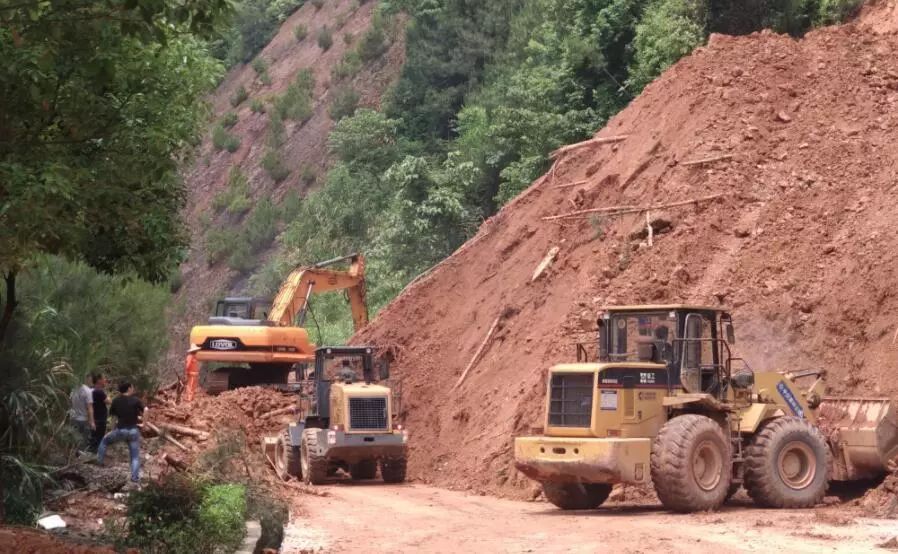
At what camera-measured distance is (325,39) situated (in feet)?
246

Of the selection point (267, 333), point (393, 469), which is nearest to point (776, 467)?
point (393, 469)

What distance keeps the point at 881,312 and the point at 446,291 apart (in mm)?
11999

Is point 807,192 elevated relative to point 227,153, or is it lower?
lower

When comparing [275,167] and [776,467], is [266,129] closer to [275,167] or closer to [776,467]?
[275,167]

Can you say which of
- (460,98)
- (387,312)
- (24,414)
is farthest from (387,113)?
(24,414)

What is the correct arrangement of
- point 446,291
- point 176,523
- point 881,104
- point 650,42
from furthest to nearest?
point 650,42, point 446,291, point 881,104, point 176,523

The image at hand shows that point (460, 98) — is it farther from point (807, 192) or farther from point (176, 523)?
point (176, 523)

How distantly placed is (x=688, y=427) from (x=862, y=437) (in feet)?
8.92

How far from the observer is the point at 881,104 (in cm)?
2833

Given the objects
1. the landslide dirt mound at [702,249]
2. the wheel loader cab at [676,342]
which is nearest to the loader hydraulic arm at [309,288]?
the landslide dirt mound at [702,249]

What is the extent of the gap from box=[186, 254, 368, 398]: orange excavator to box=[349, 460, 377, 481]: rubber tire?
2733mm

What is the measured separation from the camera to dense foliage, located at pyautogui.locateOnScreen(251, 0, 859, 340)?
38.6 meters

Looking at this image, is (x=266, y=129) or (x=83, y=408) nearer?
(x=83, y=408)

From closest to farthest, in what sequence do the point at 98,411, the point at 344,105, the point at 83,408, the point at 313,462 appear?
the point at 83,408
the point at 98,411
the point at 313,462
the point at 344,105
